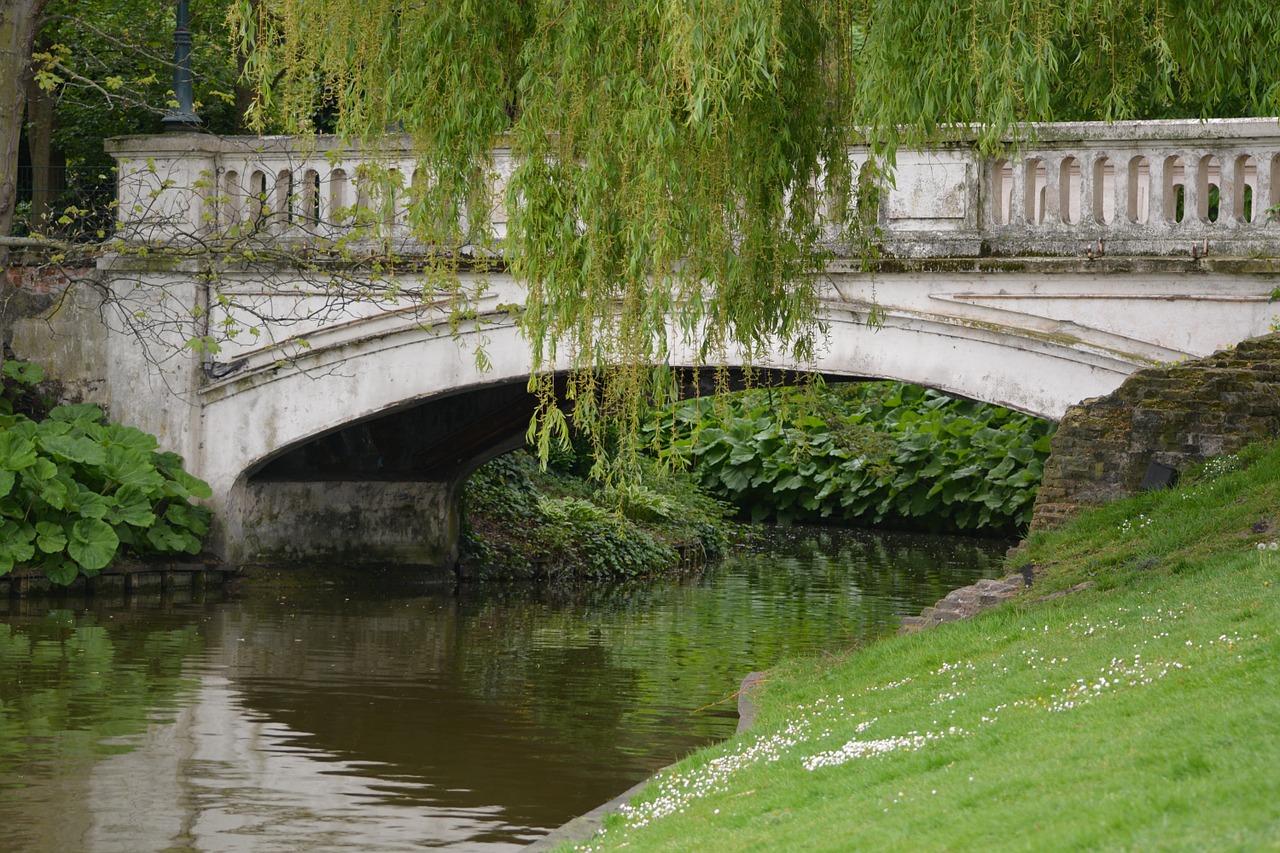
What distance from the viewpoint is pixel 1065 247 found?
13.0 m

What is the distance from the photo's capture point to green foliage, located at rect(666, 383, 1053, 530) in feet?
82.0

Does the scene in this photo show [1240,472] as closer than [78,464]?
Yes

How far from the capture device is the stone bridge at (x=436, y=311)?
12.7 metres

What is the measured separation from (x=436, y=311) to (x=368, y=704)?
489 cm

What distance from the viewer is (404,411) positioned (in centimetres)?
1764

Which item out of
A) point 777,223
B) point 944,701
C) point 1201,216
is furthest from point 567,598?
point 944,701

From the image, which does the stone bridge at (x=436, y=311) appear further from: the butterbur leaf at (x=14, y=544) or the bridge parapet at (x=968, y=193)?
the butterbur leaf at (x=14, y=544)

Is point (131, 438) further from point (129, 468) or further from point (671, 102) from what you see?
point (671, 102)

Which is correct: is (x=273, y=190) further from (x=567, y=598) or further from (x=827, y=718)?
(x=827, y=718)

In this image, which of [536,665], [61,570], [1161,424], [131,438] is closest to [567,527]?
[131,438]

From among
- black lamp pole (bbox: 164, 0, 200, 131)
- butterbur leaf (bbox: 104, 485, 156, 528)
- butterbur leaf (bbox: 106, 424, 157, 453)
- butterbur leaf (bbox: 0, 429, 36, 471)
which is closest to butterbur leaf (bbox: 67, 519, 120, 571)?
butterbur leaf (bbox: 104, 485, 156, 528)

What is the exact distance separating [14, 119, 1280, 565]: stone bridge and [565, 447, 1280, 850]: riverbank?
108 inches

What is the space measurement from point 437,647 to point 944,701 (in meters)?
7.31

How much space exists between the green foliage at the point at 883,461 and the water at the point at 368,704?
23.0 feet
